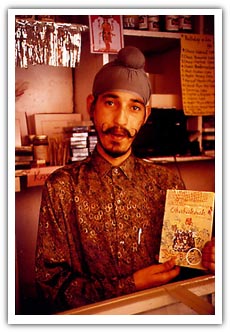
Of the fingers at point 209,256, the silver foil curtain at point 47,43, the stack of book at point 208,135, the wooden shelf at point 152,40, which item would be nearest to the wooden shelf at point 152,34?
the wooden shelf at point 152,40

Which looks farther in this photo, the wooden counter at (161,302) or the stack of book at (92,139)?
the stack of book at (92,139)

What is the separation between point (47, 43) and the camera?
48.3 inches

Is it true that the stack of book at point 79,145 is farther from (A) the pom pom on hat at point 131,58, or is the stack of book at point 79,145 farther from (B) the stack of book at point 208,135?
(B) the stack of book at point 208,135

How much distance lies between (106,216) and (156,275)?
200 mm

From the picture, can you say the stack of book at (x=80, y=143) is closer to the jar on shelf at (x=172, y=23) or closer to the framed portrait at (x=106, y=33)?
the framed portrait at (x=106, y=33)

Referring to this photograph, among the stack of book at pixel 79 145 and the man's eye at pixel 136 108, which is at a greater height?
the man's eye at pixel 136 108

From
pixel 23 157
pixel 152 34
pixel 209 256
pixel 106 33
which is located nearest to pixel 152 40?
pixel 152 34

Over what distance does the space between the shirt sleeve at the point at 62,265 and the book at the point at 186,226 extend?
0.45ft

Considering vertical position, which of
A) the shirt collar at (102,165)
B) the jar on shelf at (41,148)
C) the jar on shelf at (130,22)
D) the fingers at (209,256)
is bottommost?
the fingers at (209,256)

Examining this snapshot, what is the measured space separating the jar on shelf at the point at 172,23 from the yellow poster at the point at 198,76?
55 millimetres

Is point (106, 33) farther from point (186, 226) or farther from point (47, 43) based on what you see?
point (186, 226)

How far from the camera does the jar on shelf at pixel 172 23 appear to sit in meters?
1.24

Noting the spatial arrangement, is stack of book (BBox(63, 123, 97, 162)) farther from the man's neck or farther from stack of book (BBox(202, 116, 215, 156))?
stack of book (BBox(202, 116, 215, 156))
